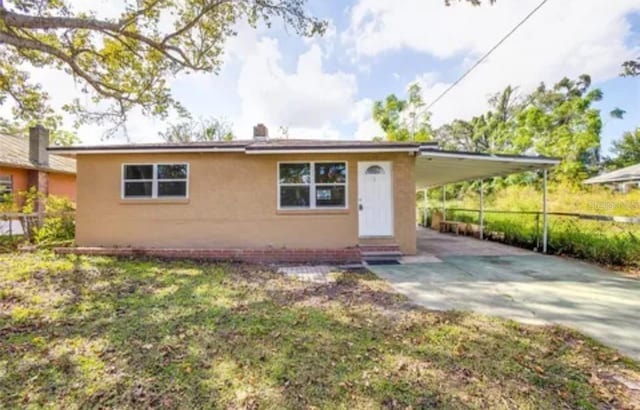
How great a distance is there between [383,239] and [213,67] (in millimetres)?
8604

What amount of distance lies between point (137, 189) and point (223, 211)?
2574mm

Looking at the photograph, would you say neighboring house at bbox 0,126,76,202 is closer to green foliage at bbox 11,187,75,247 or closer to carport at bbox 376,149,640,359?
green foliage at bbox 11,187,75,247

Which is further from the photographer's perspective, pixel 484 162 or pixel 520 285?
pixel 484 162

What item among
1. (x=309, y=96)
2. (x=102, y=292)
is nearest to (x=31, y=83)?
(x=102, y=292)

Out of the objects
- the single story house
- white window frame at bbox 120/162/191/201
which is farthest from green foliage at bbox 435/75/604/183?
white window frame at bbox 120/162/191/201

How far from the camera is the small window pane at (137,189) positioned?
8859 millimetres

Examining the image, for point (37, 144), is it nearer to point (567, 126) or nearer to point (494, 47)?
point (494, 47)

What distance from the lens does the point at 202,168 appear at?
8.70m

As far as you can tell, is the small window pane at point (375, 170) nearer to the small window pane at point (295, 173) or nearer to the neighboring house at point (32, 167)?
the small window pane at point (295, 173)

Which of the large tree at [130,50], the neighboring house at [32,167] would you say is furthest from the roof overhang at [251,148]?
the neighboring house at [32,167]

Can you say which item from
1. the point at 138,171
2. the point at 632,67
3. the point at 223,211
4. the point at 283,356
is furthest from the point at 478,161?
the point at 138,171

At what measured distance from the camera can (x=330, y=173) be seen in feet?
28.3

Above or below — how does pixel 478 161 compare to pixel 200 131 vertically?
below

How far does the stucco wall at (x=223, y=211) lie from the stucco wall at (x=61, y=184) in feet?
37.9
